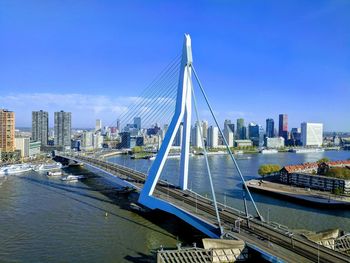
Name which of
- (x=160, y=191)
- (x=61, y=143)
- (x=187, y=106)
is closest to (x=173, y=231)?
(x=160, y=191)

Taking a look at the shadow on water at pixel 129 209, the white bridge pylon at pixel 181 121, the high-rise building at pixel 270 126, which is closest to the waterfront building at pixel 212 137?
the high-rise building at pixel 270 126

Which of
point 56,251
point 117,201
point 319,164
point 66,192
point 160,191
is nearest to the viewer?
point 56,251

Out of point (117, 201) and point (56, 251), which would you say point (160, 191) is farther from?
point (56, 251)

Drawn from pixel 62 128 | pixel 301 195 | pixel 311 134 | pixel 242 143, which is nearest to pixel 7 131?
pixel 62 128

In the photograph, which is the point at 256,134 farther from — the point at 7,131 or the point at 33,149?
the point at 7,131

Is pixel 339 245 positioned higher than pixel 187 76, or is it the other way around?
pixel 187 76

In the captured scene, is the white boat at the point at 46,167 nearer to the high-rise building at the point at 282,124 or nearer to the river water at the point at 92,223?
the river water at the point at 92,223
